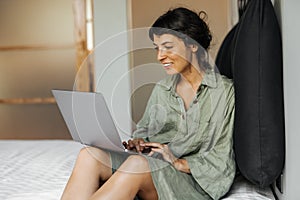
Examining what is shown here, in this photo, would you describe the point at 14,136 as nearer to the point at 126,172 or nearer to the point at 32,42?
the point at 32,42

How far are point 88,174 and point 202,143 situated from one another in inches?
14.1

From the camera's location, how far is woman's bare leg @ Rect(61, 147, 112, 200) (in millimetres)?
1400

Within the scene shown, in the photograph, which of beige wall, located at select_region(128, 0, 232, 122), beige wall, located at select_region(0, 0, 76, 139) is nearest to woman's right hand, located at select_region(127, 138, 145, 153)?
beige wall, located at select_region(128, 0, 232, 122)

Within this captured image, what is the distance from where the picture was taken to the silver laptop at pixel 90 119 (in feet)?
4.40

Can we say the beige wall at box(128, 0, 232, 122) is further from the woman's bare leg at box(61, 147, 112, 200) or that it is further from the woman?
the woman's bare leg at box(61, 147, 112, 200)

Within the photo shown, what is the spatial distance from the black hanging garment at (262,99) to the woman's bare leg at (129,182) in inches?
11.3

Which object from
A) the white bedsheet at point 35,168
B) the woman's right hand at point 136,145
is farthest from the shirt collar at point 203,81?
the white bedsheet at point 35,168

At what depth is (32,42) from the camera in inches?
161

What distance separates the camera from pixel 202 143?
4.85ft

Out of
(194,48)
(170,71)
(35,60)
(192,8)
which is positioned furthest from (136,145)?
(35,60)

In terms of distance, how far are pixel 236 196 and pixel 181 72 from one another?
1.43 ft

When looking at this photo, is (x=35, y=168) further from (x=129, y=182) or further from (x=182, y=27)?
(x=182, y=27)

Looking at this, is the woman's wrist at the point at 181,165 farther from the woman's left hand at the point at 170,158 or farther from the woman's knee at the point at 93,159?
the woman's knee at the point at 93,159

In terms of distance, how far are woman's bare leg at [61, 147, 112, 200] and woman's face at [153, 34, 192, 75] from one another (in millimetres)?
341
